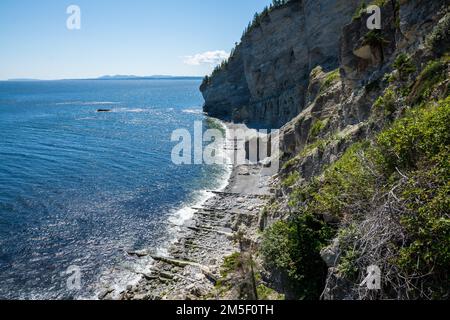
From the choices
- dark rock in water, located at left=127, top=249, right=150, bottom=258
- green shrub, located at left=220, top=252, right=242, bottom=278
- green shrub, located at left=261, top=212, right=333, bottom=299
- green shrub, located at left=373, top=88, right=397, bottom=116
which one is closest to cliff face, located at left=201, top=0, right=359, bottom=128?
green shrub, located at left=373, top=88, right=397, bottom=116

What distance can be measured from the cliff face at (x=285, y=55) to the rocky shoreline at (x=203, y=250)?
28.1m

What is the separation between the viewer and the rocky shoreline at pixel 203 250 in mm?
23594

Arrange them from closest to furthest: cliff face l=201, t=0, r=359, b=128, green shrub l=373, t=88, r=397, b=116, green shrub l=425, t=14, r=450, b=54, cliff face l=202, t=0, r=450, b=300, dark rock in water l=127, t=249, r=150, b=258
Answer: cliff face l=202, t=0, r=450, b=300 < green shrub l=425, t=14, r=450, b=54 < green shrub l=373, t=88, r=397, b=116 < dark rock in water l=127, t=249, r=150, b=258 < cliff face l=201, t=0, r=359, b=128

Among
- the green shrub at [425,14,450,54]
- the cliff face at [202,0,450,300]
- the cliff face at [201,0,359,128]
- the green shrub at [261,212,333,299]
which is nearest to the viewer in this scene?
the cliff face at [202,0,450,300]

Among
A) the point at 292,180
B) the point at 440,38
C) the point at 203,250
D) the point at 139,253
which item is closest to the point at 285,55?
the point at 292,180

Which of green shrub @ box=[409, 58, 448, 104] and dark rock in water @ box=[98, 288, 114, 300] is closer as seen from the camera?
green shrub @ box=[409, 58, 448, 104]

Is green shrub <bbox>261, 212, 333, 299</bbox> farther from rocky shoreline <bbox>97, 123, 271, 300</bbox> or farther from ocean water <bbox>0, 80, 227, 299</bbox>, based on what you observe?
ocean water <bbox>0, 80, 227, 299</bbox>

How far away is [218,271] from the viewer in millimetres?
24844

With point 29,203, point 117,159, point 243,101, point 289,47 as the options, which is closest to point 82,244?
point 29,203

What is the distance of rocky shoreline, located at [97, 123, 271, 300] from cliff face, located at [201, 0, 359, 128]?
2815 cm

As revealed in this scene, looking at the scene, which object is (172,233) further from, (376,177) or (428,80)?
(428,80)

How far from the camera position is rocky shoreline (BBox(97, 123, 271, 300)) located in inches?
929

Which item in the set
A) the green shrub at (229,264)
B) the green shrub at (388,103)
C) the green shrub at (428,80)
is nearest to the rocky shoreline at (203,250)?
the green shrub at (229,264)

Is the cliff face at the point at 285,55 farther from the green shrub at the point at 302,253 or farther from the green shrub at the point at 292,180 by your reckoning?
the green shrub at the point at 302,253
